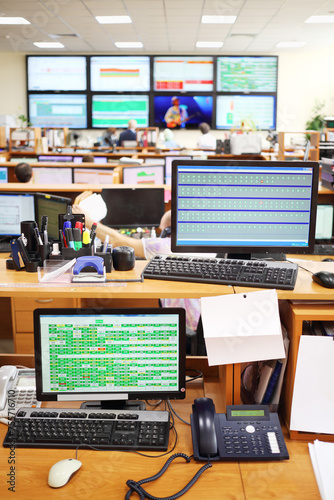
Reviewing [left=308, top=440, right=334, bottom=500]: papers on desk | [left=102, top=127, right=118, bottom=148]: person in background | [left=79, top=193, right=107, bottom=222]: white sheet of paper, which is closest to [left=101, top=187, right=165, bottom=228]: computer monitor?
[left=79, top=193, right=107, bottom=222]: white sheet of paper

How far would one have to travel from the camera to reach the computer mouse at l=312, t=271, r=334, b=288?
1.39 m

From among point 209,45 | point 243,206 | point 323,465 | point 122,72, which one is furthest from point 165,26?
point 323,465

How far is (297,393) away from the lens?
4.42 feet

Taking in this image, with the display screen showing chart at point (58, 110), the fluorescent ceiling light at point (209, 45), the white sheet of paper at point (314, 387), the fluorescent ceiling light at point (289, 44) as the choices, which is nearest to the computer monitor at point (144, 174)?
the white sheet of paper at point (314, 387)

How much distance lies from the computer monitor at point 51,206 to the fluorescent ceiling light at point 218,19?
18.2ft

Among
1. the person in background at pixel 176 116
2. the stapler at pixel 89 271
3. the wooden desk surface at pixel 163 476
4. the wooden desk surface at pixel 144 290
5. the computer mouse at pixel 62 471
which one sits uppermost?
the person in background at pixel 176 116

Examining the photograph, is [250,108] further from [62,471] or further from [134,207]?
[62,471]

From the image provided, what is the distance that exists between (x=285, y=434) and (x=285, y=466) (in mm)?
134

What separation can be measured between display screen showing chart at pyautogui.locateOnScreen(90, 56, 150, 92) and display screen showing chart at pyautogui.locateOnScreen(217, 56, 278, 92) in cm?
153

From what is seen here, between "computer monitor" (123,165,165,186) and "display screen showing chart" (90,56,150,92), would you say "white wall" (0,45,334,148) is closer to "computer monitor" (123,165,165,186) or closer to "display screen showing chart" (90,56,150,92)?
"display screen showing chart" (90,56,150,92)

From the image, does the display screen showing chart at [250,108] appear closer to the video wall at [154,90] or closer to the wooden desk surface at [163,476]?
the video wall at [154,90]

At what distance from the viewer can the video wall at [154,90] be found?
1066cm

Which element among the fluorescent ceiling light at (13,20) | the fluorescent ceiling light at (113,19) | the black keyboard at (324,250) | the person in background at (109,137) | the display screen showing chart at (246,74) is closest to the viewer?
the black keyboard at (324,250)

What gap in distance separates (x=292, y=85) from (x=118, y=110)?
3655mm
